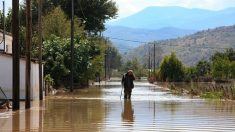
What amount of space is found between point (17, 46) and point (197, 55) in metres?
156

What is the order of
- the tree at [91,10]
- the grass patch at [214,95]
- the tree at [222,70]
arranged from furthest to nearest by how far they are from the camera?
1. the tree at [222,70]
2. the tree at [91,10]
3. the grass patch at [214,95]

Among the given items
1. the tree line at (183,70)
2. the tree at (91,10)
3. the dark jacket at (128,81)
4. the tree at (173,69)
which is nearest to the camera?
the dark jacket at (128,81)

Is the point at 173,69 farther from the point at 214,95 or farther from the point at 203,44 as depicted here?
the point at 203,44

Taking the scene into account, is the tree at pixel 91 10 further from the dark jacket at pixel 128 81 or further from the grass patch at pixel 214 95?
the dark jacket at pixel 128 81

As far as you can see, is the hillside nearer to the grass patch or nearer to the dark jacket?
the grass patch

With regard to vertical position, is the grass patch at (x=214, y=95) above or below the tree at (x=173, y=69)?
below

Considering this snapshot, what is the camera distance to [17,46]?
22.8m

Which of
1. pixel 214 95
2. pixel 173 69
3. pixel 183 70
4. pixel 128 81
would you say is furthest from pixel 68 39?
pixel 183 70

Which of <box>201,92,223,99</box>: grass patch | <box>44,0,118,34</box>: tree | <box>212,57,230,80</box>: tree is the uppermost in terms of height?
<box>44,0,118,34</box>: tree

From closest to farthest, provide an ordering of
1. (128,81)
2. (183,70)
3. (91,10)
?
(128,81) < (91,10) < (183,70)

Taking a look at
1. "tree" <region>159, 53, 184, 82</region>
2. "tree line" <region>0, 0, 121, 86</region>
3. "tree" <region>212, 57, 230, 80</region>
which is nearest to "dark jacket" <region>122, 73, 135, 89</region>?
"tree line" <region>0, 0, 121, 86</region>

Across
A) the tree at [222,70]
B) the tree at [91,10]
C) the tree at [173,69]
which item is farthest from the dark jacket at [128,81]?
the tree at [173,69]

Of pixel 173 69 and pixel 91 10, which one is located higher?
pixel 91 10

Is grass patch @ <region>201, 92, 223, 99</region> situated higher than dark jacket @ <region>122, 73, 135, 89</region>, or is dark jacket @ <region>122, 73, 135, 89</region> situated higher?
dark jacket @ <region>122, 73, 135, 89</region>
